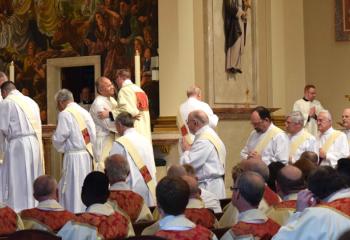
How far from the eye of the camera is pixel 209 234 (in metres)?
5.53

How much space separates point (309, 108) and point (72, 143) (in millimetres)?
7182

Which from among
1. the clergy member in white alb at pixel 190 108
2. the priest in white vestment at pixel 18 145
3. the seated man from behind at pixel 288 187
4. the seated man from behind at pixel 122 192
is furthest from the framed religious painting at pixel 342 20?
the seated man from behind at pixel 288 187

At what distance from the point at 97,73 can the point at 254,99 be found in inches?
133

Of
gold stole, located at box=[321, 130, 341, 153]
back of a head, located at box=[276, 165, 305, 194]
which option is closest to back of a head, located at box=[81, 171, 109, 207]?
back of a head, located at box=[276, 165, 305, 194]

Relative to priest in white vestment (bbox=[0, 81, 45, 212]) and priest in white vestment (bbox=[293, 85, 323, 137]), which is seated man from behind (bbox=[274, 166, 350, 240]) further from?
priest in white vestment (bbox=[293, 85, 323, 137])

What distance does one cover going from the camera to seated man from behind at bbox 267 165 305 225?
646cm

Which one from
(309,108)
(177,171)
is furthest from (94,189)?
(309,108)

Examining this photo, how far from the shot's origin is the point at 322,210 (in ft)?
16.3

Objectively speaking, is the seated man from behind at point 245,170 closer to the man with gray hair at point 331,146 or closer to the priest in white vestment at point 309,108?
the man with gray hair at point 331,146

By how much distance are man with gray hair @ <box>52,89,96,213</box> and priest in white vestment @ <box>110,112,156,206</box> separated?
1.38 m

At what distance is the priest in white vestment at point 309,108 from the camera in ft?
54.6

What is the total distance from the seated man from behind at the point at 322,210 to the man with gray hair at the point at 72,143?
5.84 meters

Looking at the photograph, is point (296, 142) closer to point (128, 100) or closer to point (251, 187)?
point (128, 100)

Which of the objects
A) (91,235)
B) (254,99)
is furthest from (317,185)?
(254,99)
